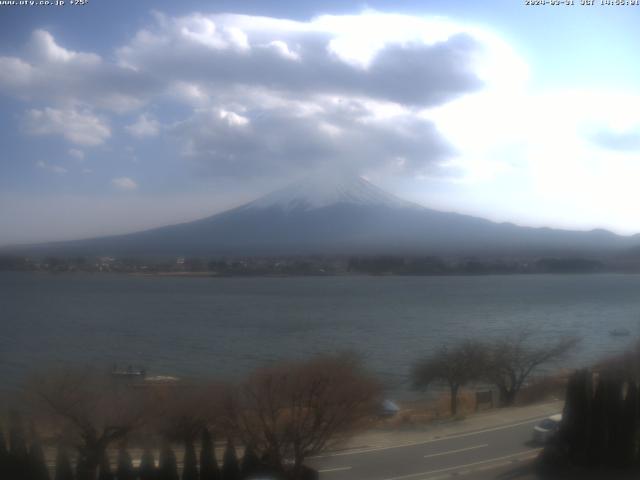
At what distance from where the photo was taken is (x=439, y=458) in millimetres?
5688

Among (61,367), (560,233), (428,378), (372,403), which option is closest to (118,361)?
(61,367)

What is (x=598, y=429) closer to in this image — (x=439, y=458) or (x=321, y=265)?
(x=439, y=458)

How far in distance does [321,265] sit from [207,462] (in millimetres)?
6362

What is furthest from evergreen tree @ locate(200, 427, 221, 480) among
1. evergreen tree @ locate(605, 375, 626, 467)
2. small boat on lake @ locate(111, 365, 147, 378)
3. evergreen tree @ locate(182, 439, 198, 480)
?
evergreen tree @ locate(605, 375, 626, 467)

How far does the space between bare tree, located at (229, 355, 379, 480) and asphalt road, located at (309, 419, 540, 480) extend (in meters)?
0.25

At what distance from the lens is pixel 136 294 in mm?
10461

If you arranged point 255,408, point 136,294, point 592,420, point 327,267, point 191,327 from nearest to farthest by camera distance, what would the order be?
1. point 255,408
2. point 592,420
3. point 191,327
4. point 136,294
5. point 327,267

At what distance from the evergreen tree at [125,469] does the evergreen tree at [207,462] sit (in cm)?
55

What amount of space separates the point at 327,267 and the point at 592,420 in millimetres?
5912

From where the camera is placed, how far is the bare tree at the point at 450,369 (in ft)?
27.6

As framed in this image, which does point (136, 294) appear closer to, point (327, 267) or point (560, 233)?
point (327, 267)

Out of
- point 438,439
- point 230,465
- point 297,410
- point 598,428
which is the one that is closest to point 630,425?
point 598,428

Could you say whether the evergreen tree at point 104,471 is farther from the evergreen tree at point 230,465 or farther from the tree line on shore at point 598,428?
the tree line on shore at point 598,428

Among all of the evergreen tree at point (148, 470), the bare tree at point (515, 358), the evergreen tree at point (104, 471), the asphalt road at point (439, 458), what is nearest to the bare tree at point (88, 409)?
the evergreen tree at point (104, 471)
